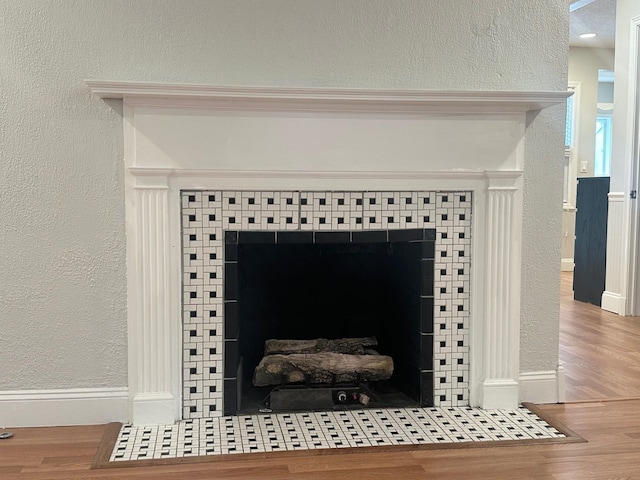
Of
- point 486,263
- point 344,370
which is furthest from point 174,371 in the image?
point 486,263

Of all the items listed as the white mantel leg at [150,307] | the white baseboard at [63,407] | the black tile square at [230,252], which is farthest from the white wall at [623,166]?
the white baseboard at [63,407]

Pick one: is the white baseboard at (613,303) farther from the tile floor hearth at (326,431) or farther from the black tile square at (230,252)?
the black tile square at (230,252)

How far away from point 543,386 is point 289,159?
1571 mm

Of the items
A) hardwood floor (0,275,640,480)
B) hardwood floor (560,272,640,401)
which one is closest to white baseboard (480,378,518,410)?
hardwood floor (0,275,640,480)

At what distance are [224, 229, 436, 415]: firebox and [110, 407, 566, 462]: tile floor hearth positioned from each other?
0.12 m

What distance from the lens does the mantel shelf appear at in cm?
251

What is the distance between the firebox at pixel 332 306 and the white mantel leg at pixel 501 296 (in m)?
0.25

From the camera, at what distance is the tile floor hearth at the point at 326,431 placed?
7.98 ft

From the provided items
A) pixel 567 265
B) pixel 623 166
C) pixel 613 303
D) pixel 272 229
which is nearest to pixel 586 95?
pixel 567 265

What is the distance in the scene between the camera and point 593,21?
6645mm

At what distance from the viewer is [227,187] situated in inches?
105

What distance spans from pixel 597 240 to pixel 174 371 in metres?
4.30

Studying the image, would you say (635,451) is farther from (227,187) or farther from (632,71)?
(632,71)

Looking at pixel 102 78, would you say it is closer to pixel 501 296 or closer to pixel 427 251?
pixel 427 251
